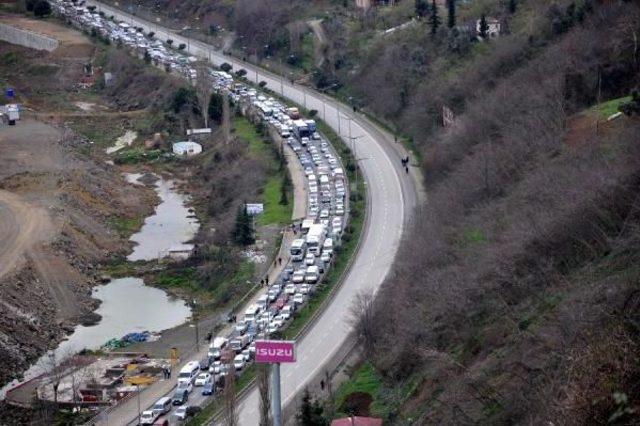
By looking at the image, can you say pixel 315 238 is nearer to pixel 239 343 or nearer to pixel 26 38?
pixel 239 343

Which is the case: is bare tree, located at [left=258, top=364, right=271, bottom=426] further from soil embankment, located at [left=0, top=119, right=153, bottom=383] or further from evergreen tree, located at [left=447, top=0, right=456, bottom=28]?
evergreen tree, located at [left=447, top=0, right=456, bottom=28]

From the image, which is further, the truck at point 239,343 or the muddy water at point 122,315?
the muddy water at point 122,315

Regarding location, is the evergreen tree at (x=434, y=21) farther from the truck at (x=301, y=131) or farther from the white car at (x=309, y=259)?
the white car at (x=309, y=259)

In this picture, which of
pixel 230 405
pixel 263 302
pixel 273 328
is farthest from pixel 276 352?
pixel 263 302

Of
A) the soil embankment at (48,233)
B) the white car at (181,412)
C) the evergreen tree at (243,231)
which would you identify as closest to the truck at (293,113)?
the soil embankment at (48,233)

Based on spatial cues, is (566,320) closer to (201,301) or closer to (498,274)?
(498,274)

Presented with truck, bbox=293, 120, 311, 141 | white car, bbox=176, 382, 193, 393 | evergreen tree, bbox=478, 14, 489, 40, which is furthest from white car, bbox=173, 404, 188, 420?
evergreen tree, bbox=478, 14, 489, 40
